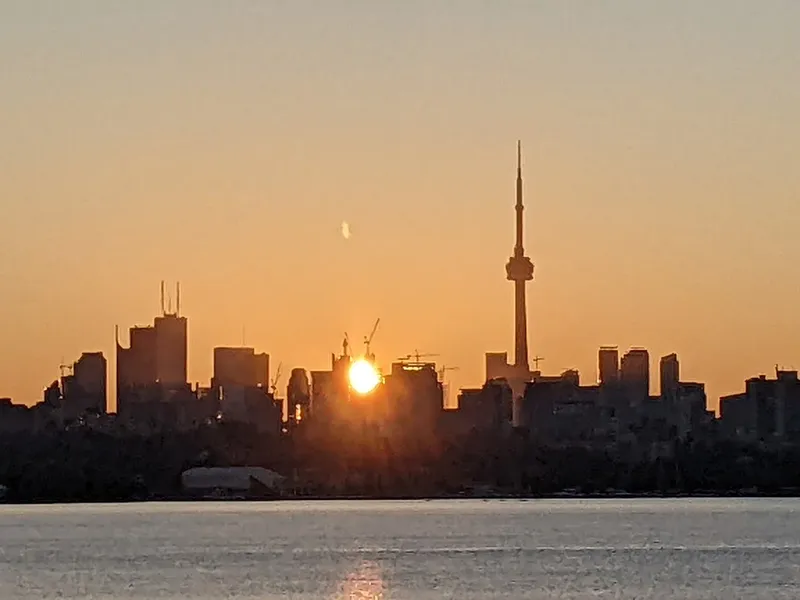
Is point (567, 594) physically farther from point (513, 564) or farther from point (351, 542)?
point (351, 542)

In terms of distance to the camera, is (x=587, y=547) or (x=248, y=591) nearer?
(x=248, y=591)

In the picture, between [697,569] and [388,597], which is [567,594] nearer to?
[388,597]

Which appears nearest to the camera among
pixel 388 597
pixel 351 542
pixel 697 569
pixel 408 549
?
pixel 388 597

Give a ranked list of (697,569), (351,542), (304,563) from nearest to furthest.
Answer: (697,569) < (304,563) < (351,542)

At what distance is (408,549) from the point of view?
179 meters

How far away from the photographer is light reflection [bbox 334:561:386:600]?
124 m

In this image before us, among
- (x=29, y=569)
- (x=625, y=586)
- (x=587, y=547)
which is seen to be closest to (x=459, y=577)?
(x=625, y=586)

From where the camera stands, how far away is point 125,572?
149 meters

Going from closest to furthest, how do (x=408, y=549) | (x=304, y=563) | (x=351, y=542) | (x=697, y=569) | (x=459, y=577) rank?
(x=459, y=577)
(x=697, y=569)
(x=304, y=563)
(x=408, y=549)
(x=351, y=542)

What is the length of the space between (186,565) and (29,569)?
404 inches

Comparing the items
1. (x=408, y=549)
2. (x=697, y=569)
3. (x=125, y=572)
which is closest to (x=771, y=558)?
(x=697, y=569)

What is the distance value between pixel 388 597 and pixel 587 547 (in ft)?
204

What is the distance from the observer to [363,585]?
438 feet

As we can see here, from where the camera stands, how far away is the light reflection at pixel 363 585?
408 feet
